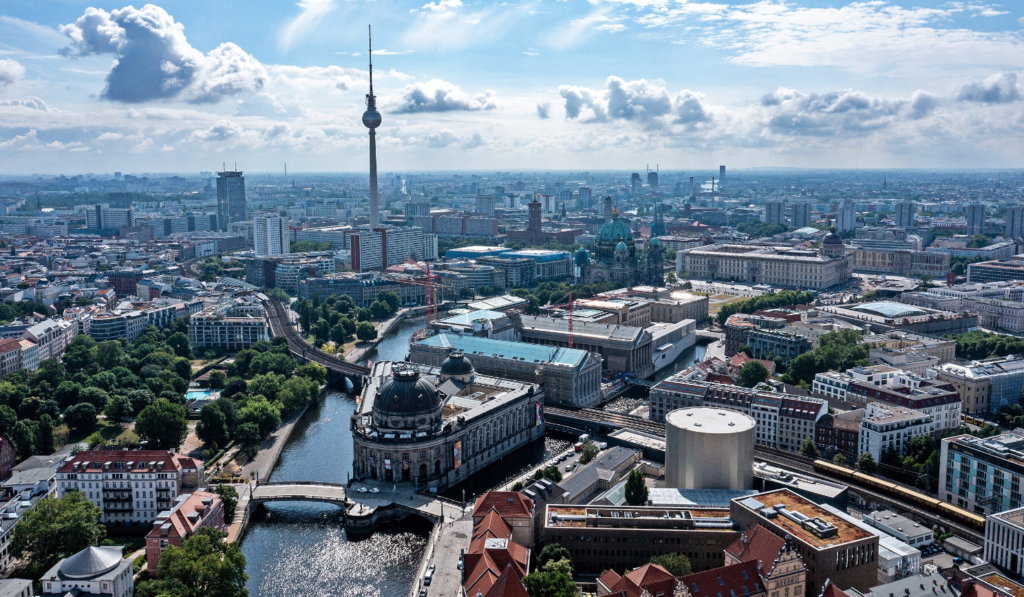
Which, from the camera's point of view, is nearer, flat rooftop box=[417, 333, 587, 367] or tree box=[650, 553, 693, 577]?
tree box=[650, 553, 693, 577]

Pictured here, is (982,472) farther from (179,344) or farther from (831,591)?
(179,344)

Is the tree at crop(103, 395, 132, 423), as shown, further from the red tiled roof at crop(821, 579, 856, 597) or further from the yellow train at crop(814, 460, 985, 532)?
the red tiled roof at crop(821, 579, 856, 597)

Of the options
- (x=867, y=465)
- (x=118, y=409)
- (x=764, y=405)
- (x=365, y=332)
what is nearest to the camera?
(x=867, y=465)

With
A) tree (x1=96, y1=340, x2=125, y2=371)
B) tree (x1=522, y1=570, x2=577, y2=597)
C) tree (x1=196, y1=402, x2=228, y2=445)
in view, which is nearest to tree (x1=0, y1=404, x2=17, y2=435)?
tree (x1=196, y1=402, x2=228, y2=445)

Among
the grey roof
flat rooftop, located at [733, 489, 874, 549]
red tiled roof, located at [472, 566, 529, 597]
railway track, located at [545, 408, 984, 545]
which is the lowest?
railway track, located at [545, 408, 984, 545]

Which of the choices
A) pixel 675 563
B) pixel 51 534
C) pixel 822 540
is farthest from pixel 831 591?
pixel 51 534

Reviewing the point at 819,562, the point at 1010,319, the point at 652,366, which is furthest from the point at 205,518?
the point at 1010,319

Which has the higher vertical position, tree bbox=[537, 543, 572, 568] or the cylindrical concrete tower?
the cylindrical concrete tower
